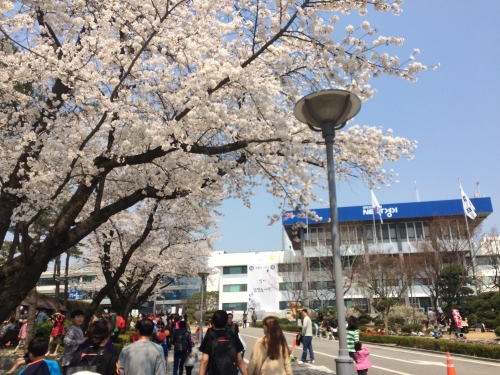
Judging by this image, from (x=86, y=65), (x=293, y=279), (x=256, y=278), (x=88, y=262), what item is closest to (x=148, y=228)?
(x=86, y=65)

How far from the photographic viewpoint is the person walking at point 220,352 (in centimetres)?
427

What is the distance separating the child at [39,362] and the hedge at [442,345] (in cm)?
1391

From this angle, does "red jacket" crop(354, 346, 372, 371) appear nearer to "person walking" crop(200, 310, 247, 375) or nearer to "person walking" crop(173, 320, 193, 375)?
"person walking" crop(200, 310, 247, 375)

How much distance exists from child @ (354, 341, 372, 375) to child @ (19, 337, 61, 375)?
4901 millimetres

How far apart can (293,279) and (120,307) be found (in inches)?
979

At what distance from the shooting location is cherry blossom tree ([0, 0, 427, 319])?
685 cm

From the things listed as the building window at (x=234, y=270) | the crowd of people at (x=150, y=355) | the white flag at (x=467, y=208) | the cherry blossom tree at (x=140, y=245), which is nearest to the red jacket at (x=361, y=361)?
the crowd of people at (x=150, y=355)

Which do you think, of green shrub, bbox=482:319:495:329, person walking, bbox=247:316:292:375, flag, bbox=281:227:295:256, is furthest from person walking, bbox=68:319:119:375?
flag, bbox=281:227:295:256

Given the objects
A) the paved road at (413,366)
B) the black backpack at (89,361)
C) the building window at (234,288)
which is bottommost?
the paved road at (413,366)

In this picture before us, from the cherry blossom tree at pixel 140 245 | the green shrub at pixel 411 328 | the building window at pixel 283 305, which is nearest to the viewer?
the cherry blossom tree at pixel 140 245

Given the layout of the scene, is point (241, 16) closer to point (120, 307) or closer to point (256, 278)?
point (120, 307)

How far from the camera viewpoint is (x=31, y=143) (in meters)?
8.66

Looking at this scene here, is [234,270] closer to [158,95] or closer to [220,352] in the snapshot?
[158,95]

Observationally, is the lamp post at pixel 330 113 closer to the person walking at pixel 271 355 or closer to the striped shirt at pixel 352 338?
the person walking at pixel 271 355
